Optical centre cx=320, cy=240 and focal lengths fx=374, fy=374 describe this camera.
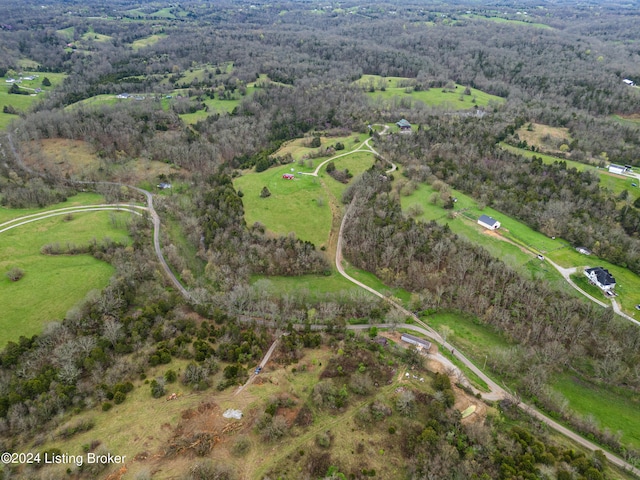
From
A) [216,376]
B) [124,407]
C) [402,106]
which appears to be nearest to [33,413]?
[124,407]

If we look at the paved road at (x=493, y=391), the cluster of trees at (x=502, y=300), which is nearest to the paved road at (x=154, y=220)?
the paved road at (x=493, y=391)

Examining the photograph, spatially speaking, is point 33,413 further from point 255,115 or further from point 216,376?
point 255,115

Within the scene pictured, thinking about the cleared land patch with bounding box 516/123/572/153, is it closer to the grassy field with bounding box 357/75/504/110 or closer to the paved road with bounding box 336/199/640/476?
the grassy field with bounding box 357/75/504/110

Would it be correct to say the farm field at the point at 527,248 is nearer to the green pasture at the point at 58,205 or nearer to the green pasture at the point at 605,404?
the green pasture at the point at 605,404

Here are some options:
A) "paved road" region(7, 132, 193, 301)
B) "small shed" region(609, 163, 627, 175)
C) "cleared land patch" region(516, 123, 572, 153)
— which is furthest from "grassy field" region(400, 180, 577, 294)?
"paved road" region(7, 132, 193, 301)

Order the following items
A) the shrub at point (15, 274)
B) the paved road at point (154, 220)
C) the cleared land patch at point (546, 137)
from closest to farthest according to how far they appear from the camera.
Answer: the shrub at point (15, 274) → the paved road at point (154, 220) → the cleared land patch at point (546, 137)

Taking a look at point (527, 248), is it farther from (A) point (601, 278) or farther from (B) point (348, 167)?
(B) point (348, 167)
